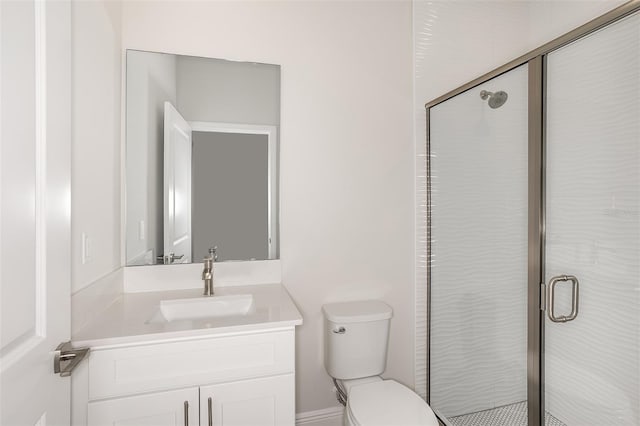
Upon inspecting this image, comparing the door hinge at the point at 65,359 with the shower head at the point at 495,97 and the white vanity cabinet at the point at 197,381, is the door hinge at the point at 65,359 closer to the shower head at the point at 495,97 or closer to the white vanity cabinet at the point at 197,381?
the white vanity cabinet at the point at 197,381

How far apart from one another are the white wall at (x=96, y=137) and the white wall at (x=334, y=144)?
1.11 feet

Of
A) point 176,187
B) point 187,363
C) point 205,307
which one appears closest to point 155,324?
point 187,363

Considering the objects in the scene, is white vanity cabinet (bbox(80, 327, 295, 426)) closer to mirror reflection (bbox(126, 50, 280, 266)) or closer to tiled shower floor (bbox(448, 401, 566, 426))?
mirror reflection (bbox(126, 50, 280, 266))

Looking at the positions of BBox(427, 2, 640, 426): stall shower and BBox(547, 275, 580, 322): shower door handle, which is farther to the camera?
→ BBox(547, 275, 580, 322): shower door handle

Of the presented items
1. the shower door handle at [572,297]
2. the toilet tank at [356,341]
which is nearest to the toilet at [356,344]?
the toilet tank at [356,341]

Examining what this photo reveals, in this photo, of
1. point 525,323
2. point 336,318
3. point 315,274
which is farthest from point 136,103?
point 525,323

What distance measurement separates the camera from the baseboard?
1.88 metres

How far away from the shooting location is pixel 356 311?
1.77 metres

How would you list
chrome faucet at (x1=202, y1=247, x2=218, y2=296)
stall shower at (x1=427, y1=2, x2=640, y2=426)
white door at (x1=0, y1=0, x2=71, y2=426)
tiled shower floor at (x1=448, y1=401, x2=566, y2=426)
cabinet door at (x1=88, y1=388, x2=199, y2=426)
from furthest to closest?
chrome faucet at (x1=202, y1=247, x2=218, y2=296), tiled shower floor at (x1=448, y1=401, x2=566, y2=426), stall shower at (x1=427, y1=2, x2=640, y2=426), cabinet door at (x1=88, y1=388, x2=199, y2=426), white door at (x1=0, y1=0, x2=71, y2=426)

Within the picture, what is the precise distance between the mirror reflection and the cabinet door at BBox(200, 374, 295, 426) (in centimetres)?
69

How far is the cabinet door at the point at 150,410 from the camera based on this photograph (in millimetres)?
1082

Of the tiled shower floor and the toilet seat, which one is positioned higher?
the toilet seat

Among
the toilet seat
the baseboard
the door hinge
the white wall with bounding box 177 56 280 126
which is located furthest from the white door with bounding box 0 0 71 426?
the baseboard

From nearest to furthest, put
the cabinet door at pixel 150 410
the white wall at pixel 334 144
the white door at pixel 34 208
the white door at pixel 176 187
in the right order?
the white door at pixel 34 208 < the cabinet door at pixel 150 410 < the white door at pixel 176 187 < the white wall at pixel 334 144
